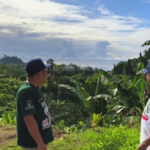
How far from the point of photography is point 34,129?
218 centimetres

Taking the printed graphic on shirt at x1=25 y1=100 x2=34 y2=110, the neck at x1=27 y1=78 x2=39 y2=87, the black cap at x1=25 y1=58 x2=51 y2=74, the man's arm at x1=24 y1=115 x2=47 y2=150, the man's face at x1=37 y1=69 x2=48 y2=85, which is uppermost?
the black cap at x1=25 y1=58 x2=51 y2=74

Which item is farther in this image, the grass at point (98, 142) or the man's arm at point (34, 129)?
the grass at point (98, 142)

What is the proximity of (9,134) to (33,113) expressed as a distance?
2979mm

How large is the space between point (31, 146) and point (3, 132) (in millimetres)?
2983

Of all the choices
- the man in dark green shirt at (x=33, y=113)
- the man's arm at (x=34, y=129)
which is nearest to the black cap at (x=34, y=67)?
the man in dark green shirt at (x=33, y=113)

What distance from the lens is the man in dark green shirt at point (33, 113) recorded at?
7.19 feet

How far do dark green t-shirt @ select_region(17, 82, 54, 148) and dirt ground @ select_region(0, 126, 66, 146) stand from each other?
2248 mm

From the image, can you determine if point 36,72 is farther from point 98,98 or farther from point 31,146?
point 98,98

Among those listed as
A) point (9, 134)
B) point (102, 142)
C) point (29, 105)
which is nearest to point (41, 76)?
point (29, 105)

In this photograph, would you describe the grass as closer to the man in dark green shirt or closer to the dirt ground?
the dirt ground

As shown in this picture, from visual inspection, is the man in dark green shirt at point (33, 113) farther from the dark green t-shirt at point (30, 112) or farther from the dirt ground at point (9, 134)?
the dirt ground at point (9, 134)

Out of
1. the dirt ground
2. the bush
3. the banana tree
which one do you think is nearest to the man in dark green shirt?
the bush

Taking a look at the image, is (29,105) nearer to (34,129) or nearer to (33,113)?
(33,113)

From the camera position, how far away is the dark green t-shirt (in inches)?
87.0
